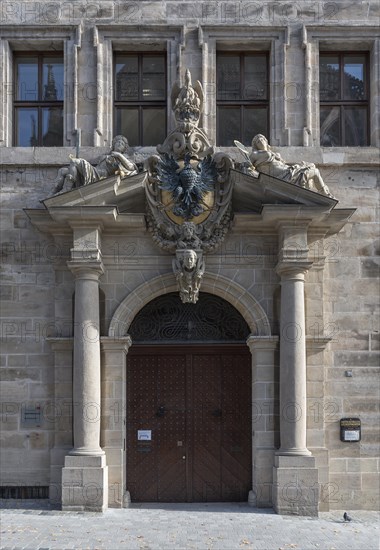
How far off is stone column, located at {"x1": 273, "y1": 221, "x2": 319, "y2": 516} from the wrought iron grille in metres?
1.09

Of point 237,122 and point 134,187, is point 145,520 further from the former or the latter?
point 237,122

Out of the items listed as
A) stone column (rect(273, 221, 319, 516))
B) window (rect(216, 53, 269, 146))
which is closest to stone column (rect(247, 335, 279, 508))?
stone column (rect(273, 221, 319, 516))

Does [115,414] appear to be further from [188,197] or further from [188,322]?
[188,197]

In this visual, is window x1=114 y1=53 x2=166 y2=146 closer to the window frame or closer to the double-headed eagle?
the window frame

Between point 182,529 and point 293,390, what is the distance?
278 cm

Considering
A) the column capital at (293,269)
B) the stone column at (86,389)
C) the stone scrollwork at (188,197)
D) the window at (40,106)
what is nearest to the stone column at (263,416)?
the column capital at (293,269)

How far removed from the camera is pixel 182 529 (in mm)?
11766

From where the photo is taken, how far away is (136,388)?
46.0ft

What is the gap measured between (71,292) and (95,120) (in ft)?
9.59

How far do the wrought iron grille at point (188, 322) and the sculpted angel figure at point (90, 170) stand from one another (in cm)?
220

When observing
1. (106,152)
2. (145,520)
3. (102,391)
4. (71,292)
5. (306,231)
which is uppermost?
(106,152)

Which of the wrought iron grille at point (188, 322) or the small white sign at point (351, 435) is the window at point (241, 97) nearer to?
the wrought iron grille at point (188, 322)

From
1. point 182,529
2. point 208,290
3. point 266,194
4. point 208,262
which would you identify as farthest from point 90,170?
point 182,529

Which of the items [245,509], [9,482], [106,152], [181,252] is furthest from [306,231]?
[9,482]
